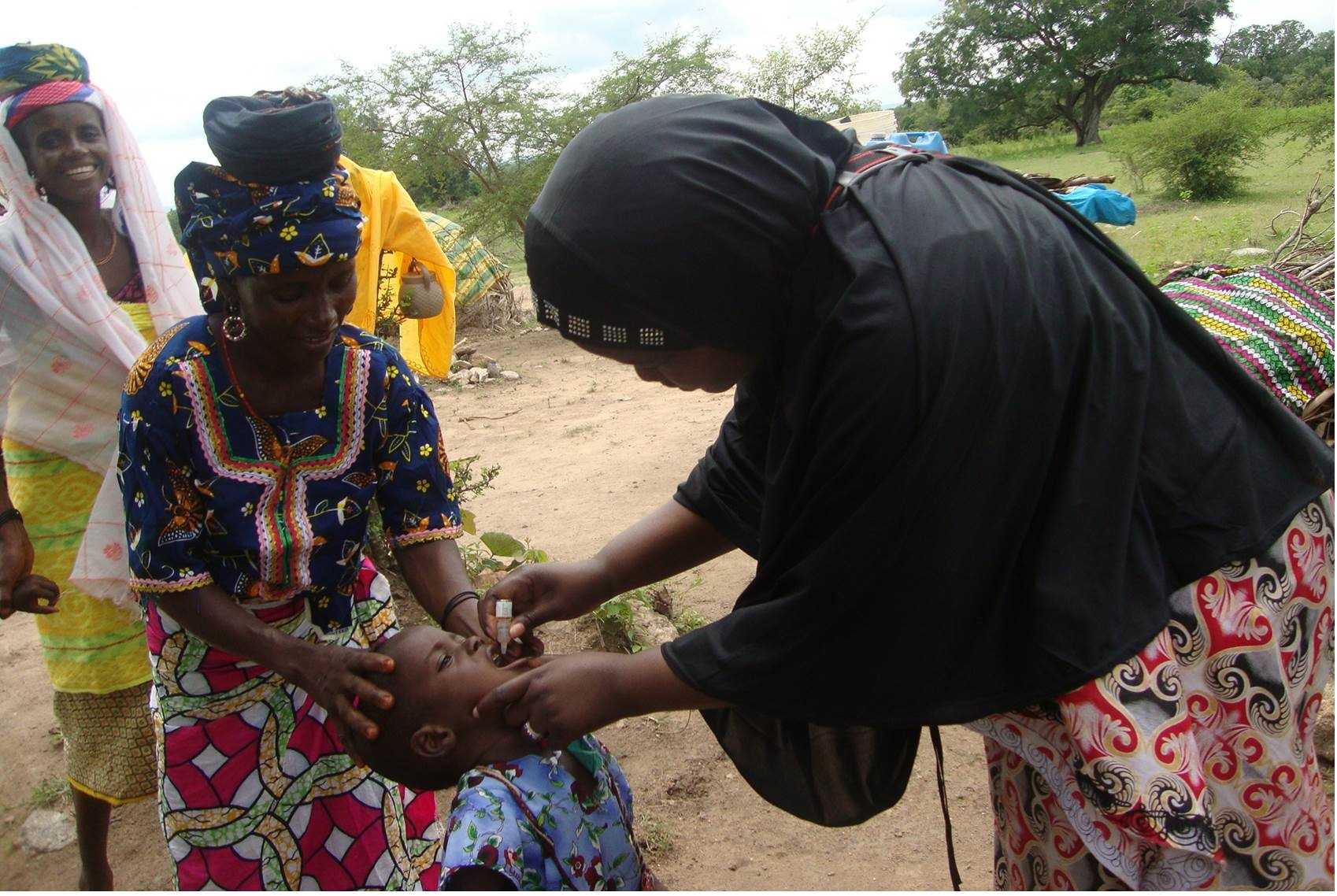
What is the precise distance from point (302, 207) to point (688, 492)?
943 mm

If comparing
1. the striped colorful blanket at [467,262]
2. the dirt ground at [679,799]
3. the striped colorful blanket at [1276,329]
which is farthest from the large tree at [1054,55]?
the striped colorful blanket at [1276,329]

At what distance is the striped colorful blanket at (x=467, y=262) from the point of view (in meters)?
12.3

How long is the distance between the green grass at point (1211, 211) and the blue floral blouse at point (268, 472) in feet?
15.2

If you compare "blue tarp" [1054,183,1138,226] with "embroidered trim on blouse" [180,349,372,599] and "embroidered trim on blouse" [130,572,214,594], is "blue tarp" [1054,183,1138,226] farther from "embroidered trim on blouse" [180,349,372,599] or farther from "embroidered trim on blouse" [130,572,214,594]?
"embroidered trim on blouse" [130,572,214,594]

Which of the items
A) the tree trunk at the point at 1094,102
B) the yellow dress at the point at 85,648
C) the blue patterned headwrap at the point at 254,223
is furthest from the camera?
the tree trunk at the point at 1094,102

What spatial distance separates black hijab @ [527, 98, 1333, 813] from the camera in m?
1.32

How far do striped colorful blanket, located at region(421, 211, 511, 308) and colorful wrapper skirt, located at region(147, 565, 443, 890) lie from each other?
10.4 metres

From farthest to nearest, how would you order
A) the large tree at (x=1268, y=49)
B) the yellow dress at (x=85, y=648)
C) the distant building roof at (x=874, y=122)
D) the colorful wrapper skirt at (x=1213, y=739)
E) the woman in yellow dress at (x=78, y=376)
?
the large tree at (x=1268, y=49) → the distant building roof at (x=874, y=122) → the yellow dress at (x=85, y=648) → the woman in yellow dress at (x=78, y=376) → the colorful wrapper skirt at (x=1213, y=739)

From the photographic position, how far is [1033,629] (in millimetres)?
1428

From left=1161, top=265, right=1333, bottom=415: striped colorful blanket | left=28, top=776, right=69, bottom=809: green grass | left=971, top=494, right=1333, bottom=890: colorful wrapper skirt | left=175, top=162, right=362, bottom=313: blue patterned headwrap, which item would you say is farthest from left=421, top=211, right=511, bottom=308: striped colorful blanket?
left=971, top=494, right=1333, bottom=890: colorful wrapper skirt

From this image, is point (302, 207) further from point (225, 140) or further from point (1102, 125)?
point (1102, 125)

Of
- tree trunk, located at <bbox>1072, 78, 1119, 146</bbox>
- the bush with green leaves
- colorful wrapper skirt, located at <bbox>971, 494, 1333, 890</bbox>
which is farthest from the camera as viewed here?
tree trunk, located at <bbox>1072, 78, 1119, 146</bbox>

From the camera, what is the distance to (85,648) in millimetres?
2961

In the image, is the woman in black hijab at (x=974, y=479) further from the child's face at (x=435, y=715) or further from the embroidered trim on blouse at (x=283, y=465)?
the embroidered trim on blouse at (x=283, y=465)
